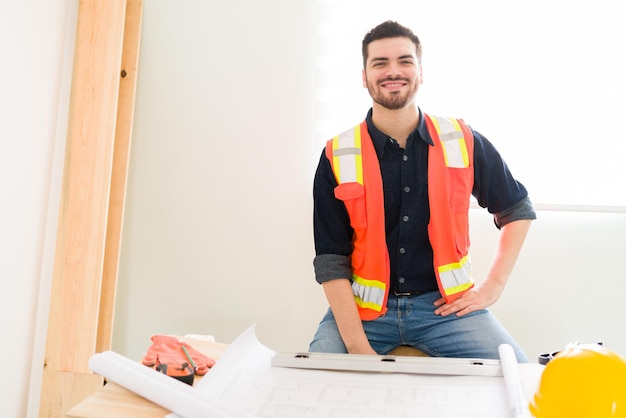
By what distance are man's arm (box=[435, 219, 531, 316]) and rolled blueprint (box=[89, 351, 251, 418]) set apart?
3.36 ft

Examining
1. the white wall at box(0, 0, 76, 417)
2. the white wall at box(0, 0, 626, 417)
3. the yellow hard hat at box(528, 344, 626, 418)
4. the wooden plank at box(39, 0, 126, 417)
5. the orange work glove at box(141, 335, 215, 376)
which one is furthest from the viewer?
the white wall at box(0, 0, 626, 417)

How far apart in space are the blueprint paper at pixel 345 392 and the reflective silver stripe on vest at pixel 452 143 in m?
0.91

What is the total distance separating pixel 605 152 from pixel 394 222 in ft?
3.45

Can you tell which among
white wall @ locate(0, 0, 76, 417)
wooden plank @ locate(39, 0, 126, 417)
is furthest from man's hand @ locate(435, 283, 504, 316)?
white wall @ locate(0, 0, 76, 417)

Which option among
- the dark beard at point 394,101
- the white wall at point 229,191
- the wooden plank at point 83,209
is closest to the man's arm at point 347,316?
the dark beard at point 394,101

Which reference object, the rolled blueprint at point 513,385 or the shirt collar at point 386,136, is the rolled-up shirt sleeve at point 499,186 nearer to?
the shirt collar at point 386,136

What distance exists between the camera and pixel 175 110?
2574 millimetres

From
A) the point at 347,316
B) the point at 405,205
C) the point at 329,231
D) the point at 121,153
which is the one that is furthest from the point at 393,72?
the point at 121,153

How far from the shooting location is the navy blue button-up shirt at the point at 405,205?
1842 millimetres

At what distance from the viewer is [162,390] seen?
34.7 inches

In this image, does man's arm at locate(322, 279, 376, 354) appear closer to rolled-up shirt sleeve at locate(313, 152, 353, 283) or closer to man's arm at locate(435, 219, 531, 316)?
rolled-up shirt sleeve at locate(313, 152, 353, 283)

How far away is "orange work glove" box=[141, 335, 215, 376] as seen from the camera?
1.24m

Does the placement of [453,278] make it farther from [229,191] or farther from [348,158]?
[229,191]

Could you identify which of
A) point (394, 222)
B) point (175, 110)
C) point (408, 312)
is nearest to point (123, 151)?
point (175, 110)
